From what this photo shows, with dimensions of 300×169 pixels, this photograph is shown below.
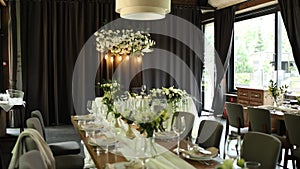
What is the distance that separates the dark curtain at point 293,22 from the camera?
258 inches

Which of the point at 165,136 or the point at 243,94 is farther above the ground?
the point at 243,94

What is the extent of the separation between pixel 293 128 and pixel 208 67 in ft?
19.6

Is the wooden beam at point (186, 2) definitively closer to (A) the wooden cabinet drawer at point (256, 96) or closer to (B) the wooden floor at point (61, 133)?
(A) the wooden cabinet drawer at point (256, 96)

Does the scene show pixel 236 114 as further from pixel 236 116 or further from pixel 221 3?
pixel 221 3

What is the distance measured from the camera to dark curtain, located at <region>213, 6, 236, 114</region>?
893 centimetres

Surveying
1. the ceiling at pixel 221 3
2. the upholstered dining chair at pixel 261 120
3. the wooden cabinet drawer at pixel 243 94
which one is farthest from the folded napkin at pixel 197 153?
the ceiling at pixel 221 3

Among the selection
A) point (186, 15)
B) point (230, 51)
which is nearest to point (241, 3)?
point (230, 51)

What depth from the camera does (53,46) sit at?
28.4ft

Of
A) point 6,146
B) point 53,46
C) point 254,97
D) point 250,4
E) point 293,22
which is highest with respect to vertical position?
point 250,4

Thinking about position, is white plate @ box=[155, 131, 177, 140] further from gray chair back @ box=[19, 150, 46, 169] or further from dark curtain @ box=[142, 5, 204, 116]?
dark curtain @ box=[142, 5, 204, 116]

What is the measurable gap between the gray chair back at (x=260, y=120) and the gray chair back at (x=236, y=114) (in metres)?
0.34

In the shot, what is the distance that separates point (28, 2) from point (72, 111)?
2.90 m

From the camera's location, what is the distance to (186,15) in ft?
32.6

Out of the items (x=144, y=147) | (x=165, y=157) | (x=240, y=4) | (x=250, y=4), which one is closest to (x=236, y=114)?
(x=165, y=157)
